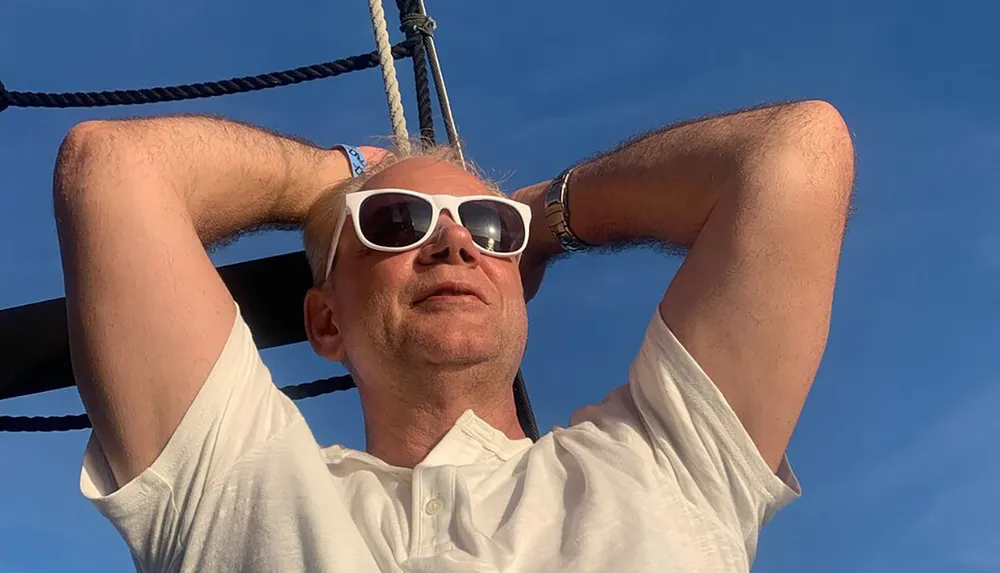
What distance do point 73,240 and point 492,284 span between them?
0.97 metres

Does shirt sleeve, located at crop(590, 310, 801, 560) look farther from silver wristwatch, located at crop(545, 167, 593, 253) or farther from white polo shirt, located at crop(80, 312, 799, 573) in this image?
silver wristwatch, located at crop(545, 167, 593, 253)

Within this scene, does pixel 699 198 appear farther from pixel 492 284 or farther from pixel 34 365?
pixel 34 365

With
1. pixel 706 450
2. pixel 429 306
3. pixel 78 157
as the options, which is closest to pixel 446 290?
pixel 429 306

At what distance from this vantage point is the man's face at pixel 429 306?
2463 millimetres

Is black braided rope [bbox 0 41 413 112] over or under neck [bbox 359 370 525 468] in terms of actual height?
over

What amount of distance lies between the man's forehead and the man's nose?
156 mm

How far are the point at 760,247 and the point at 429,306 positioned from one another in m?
0.78

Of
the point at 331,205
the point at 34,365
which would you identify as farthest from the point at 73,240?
the point at 331,205

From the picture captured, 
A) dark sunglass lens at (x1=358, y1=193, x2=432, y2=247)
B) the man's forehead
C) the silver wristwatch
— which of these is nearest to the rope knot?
the man's forehead

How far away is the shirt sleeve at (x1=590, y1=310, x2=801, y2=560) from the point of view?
2.10 meters

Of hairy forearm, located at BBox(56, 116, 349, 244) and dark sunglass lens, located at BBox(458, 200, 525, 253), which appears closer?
hairy forearm, located at BBox(56, 116, 349, 244)

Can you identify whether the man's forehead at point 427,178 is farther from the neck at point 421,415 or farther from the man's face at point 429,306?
the neck at point 421,415

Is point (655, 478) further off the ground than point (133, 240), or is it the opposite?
point (133, 240)

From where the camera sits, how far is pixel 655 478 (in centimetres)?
210
